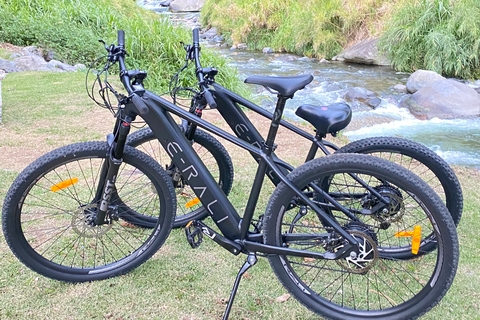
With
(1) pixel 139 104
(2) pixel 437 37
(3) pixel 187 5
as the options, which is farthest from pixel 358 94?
(3) pixel 187 5

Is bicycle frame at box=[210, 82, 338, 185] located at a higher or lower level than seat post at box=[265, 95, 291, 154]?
lower

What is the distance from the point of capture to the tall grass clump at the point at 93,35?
7359mm

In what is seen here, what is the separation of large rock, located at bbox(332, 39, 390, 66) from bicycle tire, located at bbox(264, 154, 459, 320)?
9491mm

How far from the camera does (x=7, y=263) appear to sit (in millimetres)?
2549

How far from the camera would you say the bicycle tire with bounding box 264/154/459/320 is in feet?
6.12

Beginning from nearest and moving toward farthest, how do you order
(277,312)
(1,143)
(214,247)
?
(277,312), (214,247), (1,143)

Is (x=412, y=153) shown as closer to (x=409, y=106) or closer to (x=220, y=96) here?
(x=220, y=96)

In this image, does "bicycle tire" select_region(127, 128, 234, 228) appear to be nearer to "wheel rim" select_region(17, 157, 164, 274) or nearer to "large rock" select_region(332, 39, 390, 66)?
"wheel rim" select_region(17, 157, 164, 274)

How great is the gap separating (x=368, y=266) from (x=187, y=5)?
25.3 meters

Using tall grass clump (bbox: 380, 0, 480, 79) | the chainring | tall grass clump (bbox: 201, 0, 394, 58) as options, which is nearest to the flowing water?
tall grass clump (bbox: 380, 0, 480, 79)

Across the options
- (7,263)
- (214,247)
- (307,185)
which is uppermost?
(307,185)

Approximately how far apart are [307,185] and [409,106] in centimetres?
689

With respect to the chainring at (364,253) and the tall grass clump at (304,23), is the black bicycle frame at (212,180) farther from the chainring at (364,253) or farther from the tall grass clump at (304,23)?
the tall grass clump at (304,23)

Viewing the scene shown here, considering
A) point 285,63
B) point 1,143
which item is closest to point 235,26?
point 285,63
